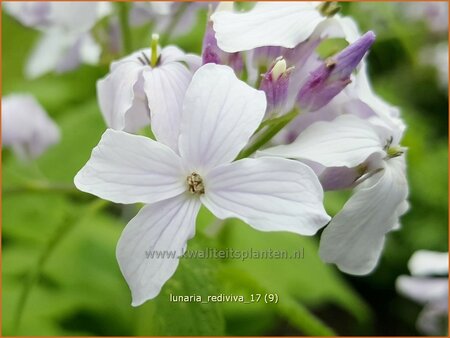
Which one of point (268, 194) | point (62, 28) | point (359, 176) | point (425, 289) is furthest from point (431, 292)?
point (62, 28)

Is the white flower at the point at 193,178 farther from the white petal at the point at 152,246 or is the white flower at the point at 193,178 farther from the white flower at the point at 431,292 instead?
the white flower at the point at 431,292

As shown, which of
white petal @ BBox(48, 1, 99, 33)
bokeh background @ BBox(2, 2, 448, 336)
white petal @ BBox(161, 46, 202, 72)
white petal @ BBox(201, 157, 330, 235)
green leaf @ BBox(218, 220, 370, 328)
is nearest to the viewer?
white petal @ BBox(201, 157, 330, 235)

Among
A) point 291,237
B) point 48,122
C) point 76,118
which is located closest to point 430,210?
point 291,237

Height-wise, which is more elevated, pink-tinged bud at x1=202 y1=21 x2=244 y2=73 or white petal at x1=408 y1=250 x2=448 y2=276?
pink-tinged bud at x1=202 y1=21 x2=244 y2=73

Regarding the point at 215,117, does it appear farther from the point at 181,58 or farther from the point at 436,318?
the point at 436,318

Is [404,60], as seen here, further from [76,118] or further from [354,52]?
[354,52]

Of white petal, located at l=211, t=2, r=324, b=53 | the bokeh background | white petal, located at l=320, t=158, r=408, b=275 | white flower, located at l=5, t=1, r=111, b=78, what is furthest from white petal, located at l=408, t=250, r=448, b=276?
white flower, located at l=5, t=1, r=111, b=78

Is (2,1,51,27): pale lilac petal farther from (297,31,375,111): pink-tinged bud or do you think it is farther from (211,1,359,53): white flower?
(297,31,375,111): pink-tinged bud
